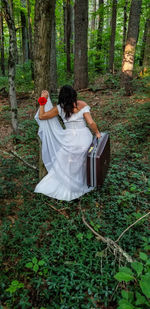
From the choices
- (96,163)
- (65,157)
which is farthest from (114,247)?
(65,157)

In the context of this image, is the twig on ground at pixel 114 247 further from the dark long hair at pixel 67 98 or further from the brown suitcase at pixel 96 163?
the dark long hair at pixel 67 98

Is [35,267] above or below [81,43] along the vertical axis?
below

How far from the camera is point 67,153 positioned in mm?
3672

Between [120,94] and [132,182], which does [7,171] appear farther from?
[120,94]

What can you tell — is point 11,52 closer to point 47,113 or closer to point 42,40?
point 42,40

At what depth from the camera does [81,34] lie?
8.95 m

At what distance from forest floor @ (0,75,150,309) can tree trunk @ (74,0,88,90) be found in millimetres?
5463

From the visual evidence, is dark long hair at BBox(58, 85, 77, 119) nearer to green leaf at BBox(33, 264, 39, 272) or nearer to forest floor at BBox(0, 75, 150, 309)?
forest floor at BBox(0, 75, 150, 309)

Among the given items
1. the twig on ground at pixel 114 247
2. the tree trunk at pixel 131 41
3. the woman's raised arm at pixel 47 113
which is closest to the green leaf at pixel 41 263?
the twig on ground at pixel 114 247

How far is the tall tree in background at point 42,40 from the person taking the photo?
9.76 feet

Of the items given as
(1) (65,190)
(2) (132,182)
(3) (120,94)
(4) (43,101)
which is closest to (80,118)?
(4) (43,101)

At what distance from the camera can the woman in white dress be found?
356 centimetres

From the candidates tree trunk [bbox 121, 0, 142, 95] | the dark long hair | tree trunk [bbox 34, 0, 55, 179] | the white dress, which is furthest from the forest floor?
tree trunk [bbox 121, 0, 142, 95]

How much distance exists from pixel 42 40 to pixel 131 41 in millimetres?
6042
